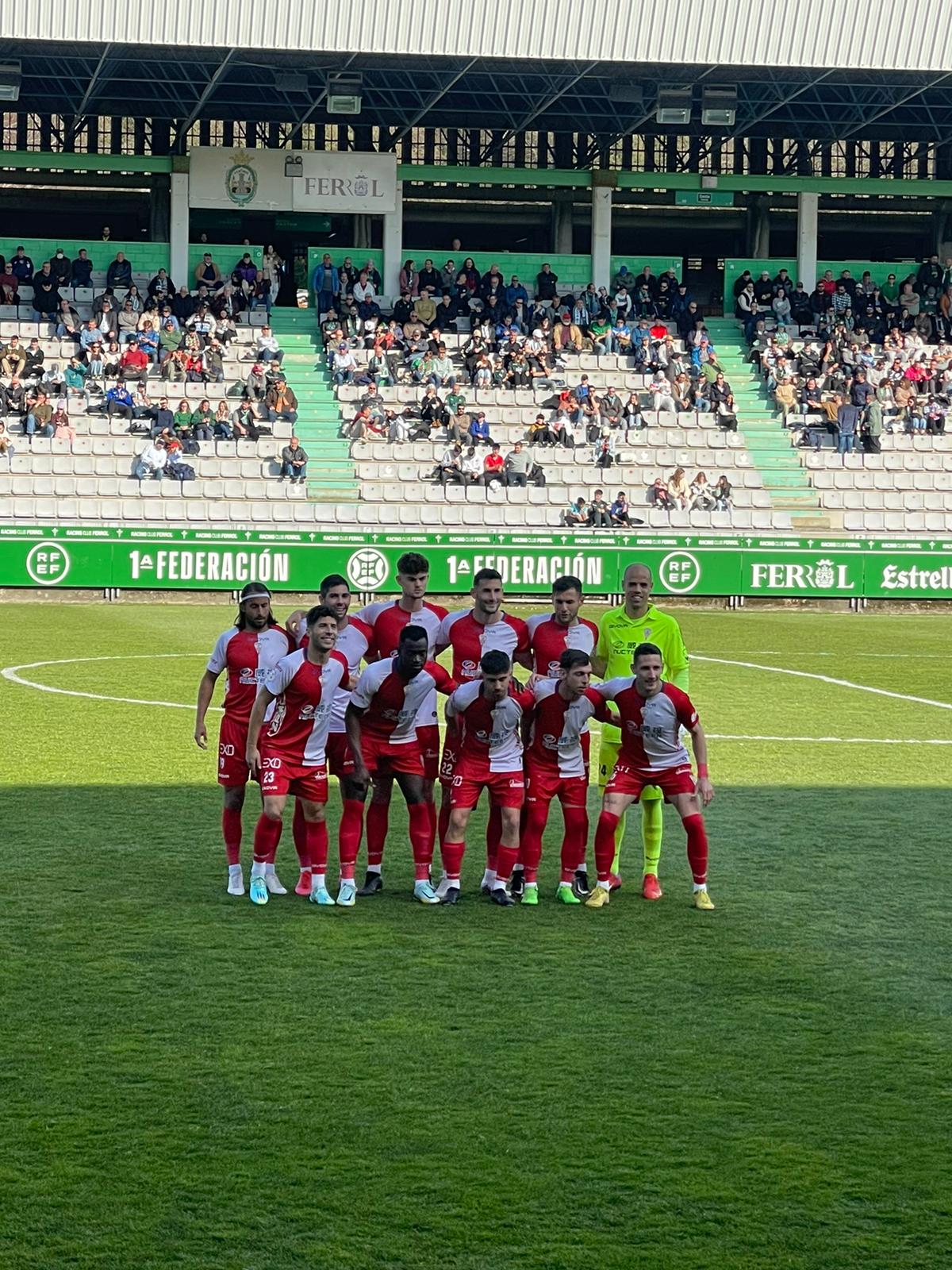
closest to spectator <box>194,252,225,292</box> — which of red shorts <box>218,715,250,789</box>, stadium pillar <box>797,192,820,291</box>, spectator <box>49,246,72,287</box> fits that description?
spectator <box>49,246,72,287</box>

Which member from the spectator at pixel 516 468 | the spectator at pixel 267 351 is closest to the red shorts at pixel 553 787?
the spectator at pixel 516 468

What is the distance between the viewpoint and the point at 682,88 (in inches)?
1647

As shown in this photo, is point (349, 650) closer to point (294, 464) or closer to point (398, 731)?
point (398, 731)

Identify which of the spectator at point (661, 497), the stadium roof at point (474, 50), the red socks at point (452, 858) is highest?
the stadium roof at point (474, 50)

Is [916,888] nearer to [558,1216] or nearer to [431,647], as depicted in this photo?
[431,647]

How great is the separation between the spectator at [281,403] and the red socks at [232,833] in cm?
2982

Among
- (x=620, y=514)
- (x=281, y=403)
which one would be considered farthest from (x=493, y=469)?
(x=281, y=403)

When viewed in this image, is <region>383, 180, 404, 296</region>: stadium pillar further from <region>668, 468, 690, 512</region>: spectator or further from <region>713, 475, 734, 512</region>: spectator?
<region>713, 475, 734, 512</region>: spectator

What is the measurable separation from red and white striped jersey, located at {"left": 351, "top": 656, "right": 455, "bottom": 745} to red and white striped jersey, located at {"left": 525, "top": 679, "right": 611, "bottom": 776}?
0.54 m

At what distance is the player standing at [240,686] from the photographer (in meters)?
9.99

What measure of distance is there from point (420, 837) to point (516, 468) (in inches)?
1116

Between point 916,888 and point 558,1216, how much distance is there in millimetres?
5477

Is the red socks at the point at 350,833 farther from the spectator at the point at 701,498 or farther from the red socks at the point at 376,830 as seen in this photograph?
the spectator at the point at 701,498

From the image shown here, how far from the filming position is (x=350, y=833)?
995 centimetres
